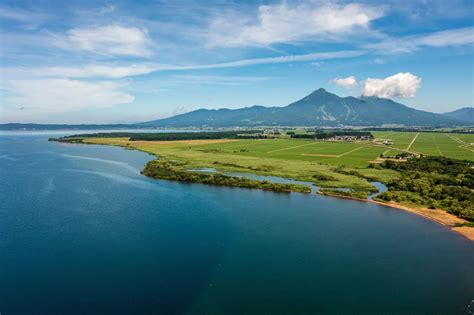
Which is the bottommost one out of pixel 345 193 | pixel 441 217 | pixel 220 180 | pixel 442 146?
pixel 441 217

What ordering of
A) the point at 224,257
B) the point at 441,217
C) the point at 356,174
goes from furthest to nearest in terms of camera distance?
the point at 356,174, the point at 441,217, the point at 224,257

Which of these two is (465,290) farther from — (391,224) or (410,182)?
(410,182)

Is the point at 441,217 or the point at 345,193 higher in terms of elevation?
the point at 345,193

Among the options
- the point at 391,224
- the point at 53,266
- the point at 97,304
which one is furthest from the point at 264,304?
the point at 391,224

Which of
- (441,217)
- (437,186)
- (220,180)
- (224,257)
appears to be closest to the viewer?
(224,257)

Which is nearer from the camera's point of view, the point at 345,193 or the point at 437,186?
the point at 345,193

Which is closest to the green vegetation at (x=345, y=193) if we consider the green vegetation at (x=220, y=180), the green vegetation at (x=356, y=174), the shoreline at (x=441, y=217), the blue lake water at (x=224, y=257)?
the green vegetation at (x=356, y=174)

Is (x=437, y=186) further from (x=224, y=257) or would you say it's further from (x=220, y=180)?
(x=224, y=257)

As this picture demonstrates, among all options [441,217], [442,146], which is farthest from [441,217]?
[442,146]
